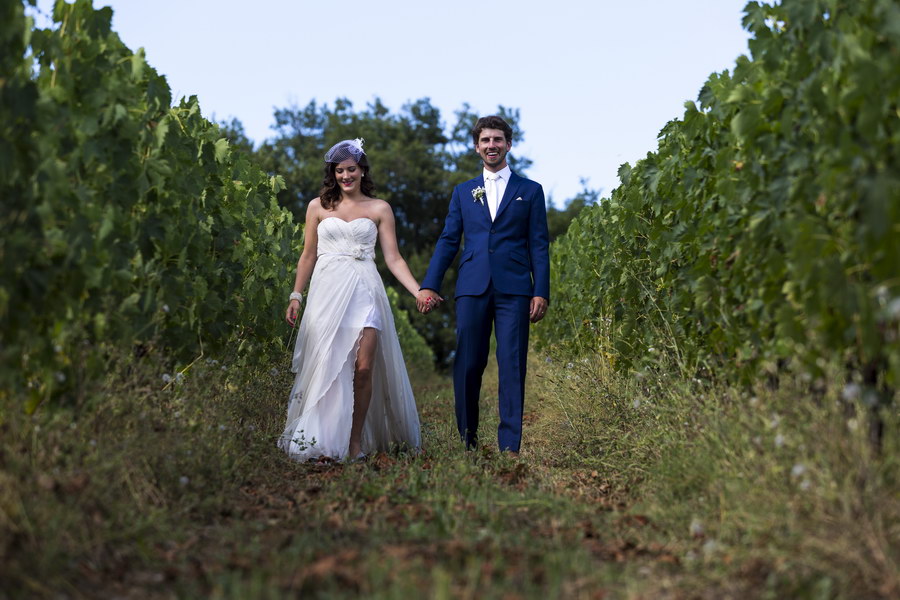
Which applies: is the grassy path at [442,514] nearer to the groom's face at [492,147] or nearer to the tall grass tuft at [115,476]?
the tall grass tuft at [115,476]

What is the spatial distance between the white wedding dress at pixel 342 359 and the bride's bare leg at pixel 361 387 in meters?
0.05

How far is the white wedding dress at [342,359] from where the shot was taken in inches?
288

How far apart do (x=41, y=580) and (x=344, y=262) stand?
14.4 feet

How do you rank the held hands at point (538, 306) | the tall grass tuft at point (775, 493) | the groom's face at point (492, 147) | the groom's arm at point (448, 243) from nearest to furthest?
the tall grass tuft at point (775, 493) < the held hands at point (538, 306) < the groom's face at point (492, 147) < the groom's arm at point (448, 243)

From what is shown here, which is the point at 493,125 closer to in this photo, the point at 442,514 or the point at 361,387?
the point at 361,387

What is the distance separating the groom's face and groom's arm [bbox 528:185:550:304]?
368 millimetres

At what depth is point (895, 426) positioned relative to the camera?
3.97 m

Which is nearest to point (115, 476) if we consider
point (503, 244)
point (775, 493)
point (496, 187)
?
point (775, 493)

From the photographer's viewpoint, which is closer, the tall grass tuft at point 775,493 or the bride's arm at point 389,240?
the tall grass tuft at point 775,493

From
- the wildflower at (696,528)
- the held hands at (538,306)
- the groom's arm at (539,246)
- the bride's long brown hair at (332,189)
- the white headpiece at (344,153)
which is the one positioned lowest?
the wildflower at (696,528)

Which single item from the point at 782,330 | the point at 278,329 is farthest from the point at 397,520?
the point at 278,329

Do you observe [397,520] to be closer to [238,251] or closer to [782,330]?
[782,330]

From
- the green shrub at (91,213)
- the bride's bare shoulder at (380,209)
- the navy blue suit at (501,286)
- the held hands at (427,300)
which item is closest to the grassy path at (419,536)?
the navy blue suit at (501,286)

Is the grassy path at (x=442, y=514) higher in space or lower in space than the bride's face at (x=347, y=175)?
lower
